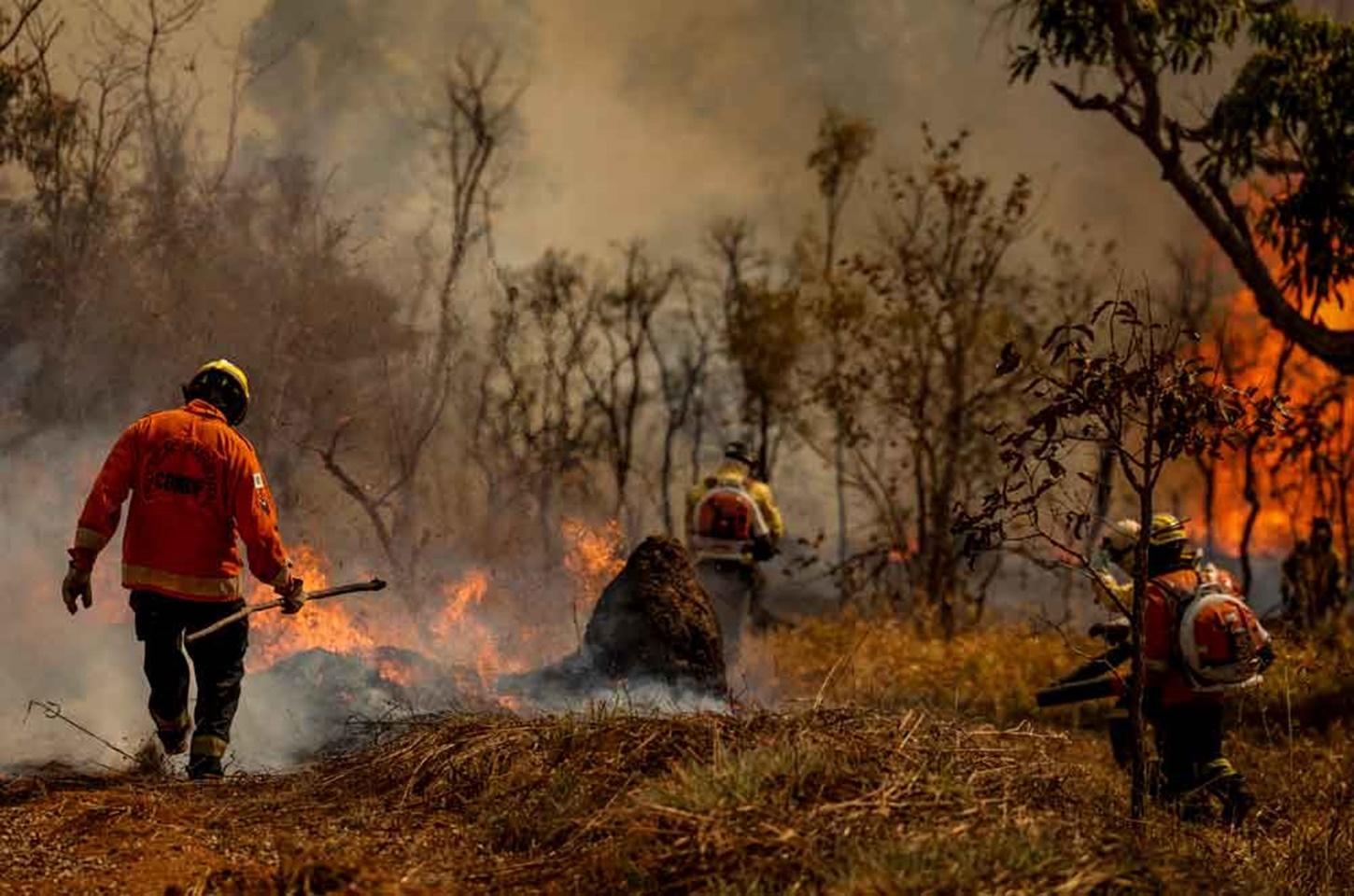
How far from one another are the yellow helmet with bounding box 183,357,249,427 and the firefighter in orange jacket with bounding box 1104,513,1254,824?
4400 millimetres

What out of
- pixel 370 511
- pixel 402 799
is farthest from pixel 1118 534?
pixel 370 511

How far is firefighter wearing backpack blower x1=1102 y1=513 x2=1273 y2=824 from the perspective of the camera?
20.9 ft

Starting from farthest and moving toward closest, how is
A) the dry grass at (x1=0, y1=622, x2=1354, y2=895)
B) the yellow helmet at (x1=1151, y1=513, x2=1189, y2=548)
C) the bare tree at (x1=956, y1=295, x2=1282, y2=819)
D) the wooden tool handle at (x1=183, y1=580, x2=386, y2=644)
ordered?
the yellow helmet at (x1=1151, y1=513, x2=1189, y2=548) → the wooden tool handle at (x1=183, y1=580, x2=386, y2=644) → the bare tree at (x1=956, y1=295, x2=1282, y2=819) → the dry grass at (x1=0, y1=622, x2=1354, y2=895)

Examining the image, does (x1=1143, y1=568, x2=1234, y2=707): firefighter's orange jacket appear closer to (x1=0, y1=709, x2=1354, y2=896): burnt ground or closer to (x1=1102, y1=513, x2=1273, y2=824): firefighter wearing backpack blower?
(x1=1102, y1=513, x2=1273, y2=824): firefighter wearing backpack blower

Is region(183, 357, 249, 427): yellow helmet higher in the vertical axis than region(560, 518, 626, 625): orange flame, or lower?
higher

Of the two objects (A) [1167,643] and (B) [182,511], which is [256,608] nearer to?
(B) [182,511]

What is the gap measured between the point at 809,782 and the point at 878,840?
420 mm

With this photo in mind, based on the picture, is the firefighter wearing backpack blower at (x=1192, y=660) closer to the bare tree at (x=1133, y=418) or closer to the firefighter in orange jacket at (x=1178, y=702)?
the firefighter in orange jacket at (x=1178, y=702)

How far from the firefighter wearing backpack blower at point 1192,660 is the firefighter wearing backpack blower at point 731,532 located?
5.06 meters

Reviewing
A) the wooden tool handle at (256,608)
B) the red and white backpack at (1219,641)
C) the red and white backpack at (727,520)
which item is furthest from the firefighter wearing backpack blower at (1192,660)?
the red and white backpack at (727,520)

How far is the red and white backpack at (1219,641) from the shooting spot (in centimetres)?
632

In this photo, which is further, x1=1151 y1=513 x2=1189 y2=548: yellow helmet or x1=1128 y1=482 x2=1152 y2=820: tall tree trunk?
x1=1151 y1=513 x2=1189 y2=548: yellow helmet

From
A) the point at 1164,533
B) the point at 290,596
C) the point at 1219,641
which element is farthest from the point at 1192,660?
the point at 290,596

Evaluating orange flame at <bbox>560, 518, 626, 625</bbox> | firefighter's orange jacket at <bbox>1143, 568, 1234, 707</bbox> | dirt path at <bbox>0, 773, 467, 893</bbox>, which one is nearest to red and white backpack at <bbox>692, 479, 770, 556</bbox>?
orange flame at <bbox>560, 518, 626, 625</bbox>
